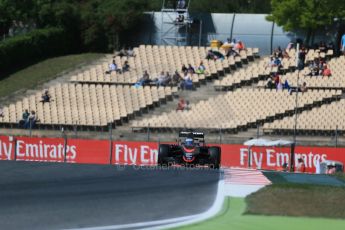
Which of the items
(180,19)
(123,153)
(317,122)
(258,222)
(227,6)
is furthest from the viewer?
(227,6)

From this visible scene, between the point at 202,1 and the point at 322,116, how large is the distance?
26098 mm

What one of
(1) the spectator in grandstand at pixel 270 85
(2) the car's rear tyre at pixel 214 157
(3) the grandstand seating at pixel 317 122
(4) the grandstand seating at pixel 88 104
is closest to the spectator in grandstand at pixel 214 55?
(4) the grandstand seating at pixel 88 104

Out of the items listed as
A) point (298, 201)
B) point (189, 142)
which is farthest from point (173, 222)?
point (189, 142)

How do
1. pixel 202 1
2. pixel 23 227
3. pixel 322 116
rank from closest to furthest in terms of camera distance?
pixel 23 227 < pixel 322 116 < pixel 202 1

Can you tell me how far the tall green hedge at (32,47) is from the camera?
43375 mm

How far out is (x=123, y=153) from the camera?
90.5ft

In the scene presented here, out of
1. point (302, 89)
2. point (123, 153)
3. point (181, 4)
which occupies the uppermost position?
point (181, 4)

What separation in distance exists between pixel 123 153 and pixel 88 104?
8.99 m

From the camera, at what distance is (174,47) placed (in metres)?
41.9

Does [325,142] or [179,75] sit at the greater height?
[179,75]

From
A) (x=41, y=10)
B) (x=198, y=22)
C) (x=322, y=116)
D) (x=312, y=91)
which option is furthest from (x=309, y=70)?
(x=41, y=10)

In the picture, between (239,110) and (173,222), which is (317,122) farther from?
(173,222)

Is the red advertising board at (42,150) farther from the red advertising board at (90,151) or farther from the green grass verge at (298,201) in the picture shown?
the green grass verge at (298,201)

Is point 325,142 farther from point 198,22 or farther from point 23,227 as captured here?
point 23,227
